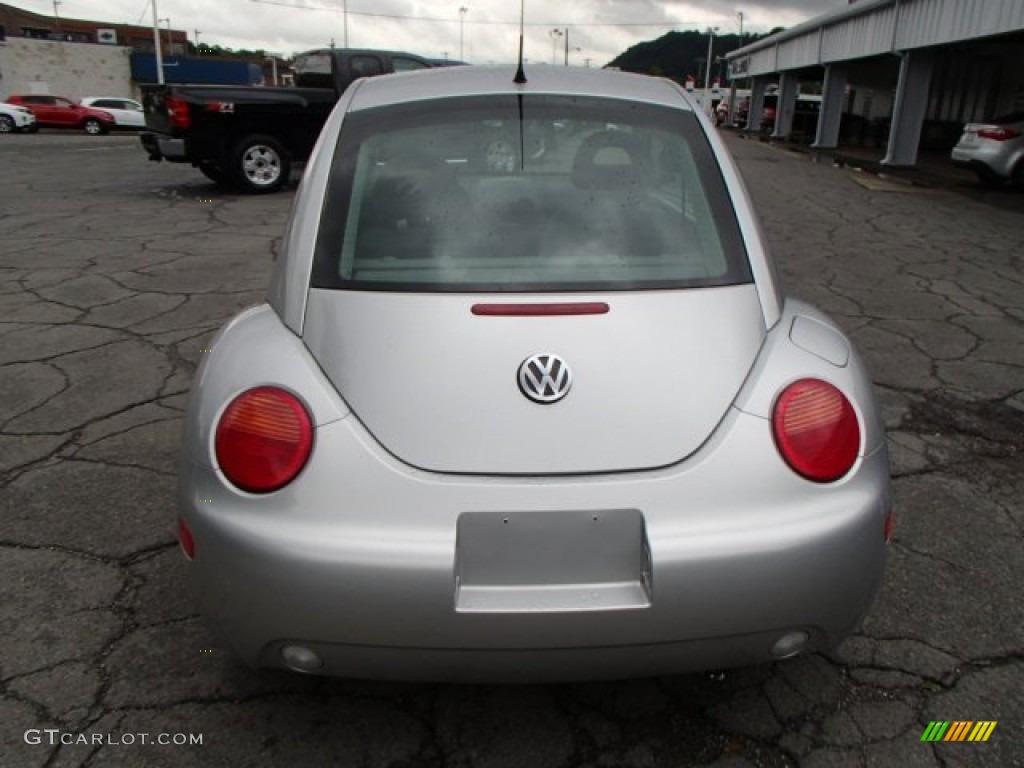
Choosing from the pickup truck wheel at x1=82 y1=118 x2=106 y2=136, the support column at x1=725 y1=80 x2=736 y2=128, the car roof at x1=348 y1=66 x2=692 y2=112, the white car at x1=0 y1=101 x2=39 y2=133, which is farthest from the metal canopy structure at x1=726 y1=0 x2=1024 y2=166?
the white car at x1=0 y1=101 x2=39 y2=133

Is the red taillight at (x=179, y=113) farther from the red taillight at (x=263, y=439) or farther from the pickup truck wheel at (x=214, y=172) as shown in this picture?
the red taillight at (x=263, y=439)

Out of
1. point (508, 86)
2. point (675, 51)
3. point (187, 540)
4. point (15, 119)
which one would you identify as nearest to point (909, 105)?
point (508, 86)

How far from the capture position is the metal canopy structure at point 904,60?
45.3ft

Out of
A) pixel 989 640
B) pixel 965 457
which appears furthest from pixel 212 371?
pixel 965 457

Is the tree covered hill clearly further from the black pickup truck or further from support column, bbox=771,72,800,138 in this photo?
the black pickup truck

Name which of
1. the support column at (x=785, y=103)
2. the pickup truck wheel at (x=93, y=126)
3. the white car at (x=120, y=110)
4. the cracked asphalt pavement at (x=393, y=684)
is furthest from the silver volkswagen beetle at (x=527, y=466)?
the pickup truck wheel at (x=93, y=126)

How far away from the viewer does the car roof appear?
234 cm

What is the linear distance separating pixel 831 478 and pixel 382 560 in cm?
97

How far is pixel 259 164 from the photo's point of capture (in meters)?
10.7

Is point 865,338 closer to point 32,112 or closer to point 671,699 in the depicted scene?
point 671,699

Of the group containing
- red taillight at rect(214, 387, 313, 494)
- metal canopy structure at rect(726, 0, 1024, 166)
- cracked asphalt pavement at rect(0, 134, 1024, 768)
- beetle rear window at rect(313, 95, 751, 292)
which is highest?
metal canopy structure at rect(726, 0, 1024, 166)

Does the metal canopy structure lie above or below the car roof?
above

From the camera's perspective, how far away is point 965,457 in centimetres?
337

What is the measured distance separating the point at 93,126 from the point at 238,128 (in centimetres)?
2139
